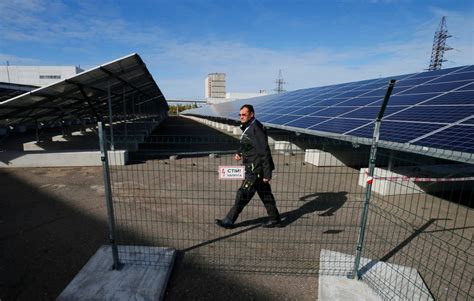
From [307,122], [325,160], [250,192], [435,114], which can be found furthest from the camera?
[325,160]

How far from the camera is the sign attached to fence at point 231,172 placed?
3.51 m

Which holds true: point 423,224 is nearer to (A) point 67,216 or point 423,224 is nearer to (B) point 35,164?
(A) point 67,216

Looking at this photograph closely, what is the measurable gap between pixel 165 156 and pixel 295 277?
8314 mm

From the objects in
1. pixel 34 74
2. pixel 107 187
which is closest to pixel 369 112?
pixel 107 187

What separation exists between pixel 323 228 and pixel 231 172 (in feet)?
7.52

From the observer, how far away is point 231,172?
3541 mm

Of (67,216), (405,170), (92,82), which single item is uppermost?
(92,82)

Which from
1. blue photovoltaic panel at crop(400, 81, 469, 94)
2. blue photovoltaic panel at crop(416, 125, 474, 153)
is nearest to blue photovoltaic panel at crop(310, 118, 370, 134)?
blue photovoltaic panel at crop(416, 125, 474, 153)

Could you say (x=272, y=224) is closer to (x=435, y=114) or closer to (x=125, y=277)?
(x=125, y=277)

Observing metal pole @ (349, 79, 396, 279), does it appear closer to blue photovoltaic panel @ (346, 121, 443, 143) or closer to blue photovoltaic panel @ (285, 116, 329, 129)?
blue photovoltaic panel @ (346, 121, 443, 143)

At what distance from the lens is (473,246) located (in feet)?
14.3

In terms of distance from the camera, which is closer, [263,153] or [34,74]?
[263,153]

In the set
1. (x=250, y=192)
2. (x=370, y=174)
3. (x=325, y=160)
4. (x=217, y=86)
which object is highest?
(x=217, y=86)

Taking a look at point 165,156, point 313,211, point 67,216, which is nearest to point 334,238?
point 313,211
